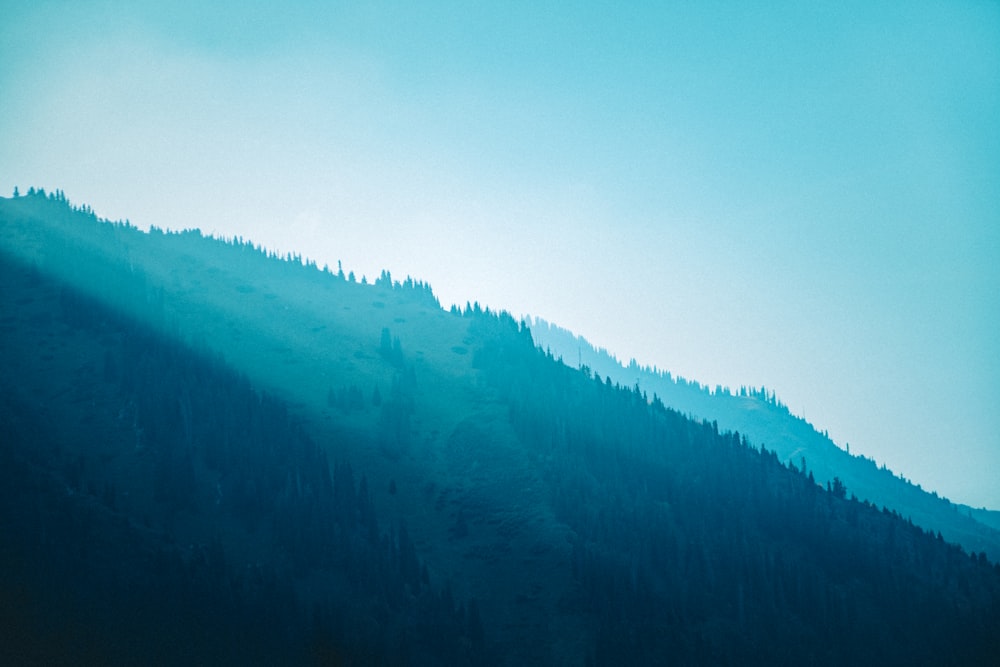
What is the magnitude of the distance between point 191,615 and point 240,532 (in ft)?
106

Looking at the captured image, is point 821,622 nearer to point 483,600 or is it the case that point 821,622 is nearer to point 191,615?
point 483,600

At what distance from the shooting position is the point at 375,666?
11112 cm

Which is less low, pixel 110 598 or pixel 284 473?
pixel 284 473

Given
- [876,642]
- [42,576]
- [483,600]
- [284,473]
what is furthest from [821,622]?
[42,576]

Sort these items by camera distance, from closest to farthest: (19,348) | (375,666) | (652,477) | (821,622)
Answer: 1. (375,666)
2. (821,622)
3. (19,348)
4. (652,477)

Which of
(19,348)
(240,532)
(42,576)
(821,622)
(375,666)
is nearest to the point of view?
(42,576)

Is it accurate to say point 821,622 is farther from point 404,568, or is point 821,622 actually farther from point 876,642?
point 404,568

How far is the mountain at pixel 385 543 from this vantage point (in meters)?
108

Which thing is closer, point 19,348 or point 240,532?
point 240,532

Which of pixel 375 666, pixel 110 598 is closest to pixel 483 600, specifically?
pixel 375 666

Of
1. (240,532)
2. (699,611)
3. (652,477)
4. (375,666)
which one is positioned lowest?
(375,666)

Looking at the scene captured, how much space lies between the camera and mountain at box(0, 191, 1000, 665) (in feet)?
356

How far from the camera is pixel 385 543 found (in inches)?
5758

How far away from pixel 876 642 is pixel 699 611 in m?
36.3
